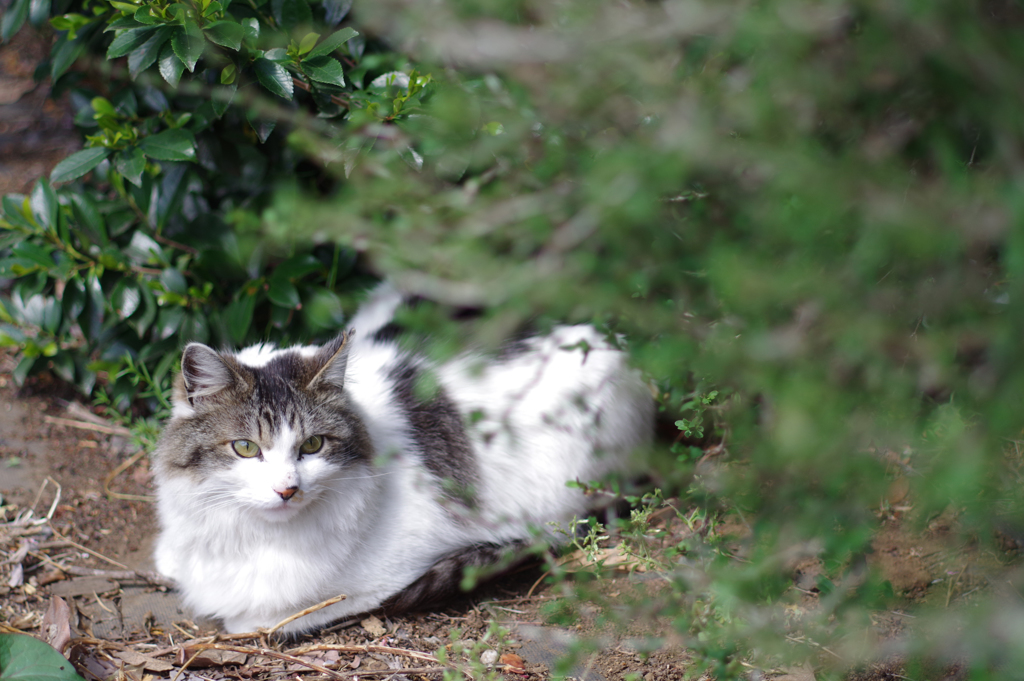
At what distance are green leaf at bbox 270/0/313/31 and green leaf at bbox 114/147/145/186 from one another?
26.9 inches

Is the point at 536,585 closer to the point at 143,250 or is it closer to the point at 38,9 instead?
the point at 143,250

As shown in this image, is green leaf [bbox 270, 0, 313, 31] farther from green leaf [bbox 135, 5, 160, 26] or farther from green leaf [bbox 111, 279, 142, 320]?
green leaf [bbox 111, 279, 142, 320]

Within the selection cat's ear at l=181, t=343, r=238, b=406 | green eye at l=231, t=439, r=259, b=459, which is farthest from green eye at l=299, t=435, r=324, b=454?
cat's ear at l=181, t=343, r=238, b=406

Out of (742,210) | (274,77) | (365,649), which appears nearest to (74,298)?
(274,77)

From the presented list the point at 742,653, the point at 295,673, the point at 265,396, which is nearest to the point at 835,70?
the point at 742,653

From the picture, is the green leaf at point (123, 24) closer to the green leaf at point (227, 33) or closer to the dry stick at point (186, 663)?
the green leaf at point (227, 33)

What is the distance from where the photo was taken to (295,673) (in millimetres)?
2090

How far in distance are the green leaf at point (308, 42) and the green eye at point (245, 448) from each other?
4.22 ft

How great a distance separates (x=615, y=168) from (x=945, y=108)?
73 cm

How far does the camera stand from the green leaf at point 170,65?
2295mm

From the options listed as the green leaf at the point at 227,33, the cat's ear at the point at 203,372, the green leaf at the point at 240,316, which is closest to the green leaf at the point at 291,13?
the green leaf at the point at 227,33

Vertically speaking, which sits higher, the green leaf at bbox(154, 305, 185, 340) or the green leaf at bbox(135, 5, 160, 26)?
the green leaf at bbox(135, 5, 160, 26)

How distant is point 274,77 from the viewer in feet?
7.80

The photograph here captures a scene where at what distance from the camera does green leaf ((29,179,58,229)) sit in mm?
2848
